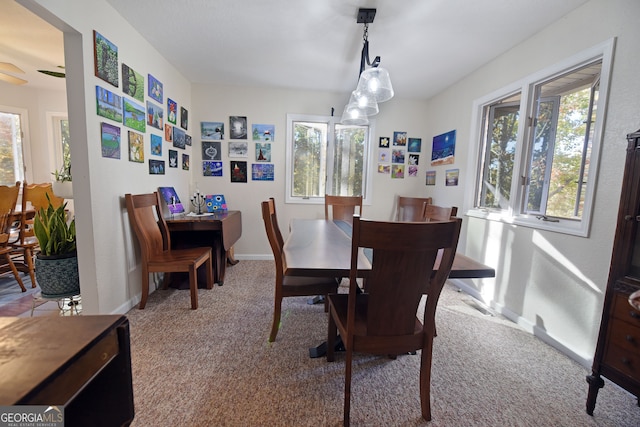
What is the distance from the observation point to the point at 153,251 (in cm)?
219

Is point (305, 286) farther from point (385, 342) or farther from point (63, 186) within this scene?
point (63, 186)

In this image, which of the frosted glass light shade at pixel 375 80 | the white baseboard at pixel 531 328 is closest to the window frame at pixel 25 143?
the frosted glass light shade at pixel 375 80

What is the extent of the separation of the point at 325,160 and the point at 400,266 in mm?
2717

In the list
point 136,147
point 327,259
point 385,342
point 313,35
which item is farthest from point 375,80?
point 136,147

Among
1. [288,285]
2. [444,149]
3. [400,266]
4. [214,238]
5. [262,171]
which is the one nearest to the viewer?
[400,266]

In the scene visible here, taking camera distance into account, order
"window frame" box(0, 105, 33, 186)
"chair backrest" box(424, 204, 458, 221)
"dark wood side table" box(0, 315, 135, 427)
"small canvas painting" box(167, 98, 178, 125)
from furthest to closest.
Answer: "window frame" box(0, 105, 33, 186) → "small canvas painting" box(167, 98, 178, 125) → "chair backrest" box(424, 204, 458, 221) → "dark wood side table" box(0, 315, 135, 427)

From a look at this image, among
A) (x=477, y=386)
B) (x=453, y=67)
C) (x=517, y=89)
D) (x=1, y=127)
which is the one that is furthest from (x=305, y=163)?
(x=1, y=127)

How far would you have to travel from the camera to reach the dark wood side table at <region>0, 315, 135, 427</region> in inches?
16.2

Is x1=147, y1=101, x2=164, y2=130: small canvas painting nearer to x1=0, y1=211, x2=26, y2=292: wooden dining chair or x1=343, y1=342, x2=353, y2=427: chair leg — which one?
x1=0, y1=211, x2=26, y2=292: wooden dining chair

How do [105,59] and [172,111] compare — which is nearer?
[105,59]

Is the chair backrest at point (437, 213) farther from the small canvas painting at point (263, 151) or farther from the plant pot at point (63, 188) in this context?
the plant pot at point (63, 188)

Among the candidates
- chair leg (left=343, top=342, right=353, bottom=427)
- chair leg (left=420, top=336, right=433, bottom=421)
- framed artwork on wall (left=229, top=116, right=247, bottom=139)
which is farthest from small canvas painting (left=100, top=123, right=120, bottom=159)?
chair leg (left=420, top=336, right=433, bottom=421)

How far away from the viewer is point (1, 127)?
3365 mm

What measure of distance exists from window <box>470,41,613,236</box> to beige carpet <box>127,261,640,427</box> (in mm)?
941
